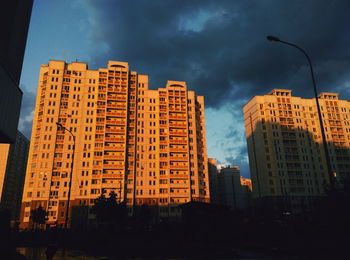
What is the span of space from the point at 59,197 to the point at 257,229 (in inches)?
2771

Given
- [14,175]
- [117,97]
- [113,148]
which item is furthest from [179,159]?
[14,175]

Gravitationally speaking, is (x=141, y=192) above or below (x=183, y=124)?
below

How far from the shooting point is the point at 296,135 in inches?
4503

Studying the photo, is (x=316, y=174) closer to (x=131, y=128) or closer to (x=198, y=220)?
(x=131, y=128)

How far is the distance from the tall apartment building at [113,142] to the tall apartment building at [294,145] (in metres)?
27.6

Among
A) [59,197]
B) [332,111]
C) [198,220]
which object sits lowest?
[198,220]

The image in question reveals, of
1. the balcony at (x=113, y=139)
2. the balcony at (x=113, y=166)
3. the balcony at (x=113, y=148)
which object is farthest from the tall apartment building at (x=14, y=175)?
the balcony at (x=113, y=166)

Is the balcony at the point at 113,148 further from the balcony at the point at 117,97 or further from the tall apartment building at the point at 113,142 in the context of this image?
the balcony at the point at 117,97

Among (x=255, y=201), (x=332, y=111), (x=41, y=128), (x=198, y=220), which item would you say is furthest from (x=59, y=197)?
(x=332, y=111)

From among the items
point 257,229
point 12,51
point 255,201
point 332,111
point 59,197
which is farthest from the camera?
point 332,111

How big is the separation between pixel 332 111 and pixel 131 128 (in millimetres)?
95315

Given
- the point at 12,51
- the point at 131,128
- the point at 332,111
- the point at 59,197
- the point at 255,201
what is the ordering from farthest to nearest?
the point at 332,111 < the point at 255,201 < the point at 131,128 < the point at 59,197 < the point at 12,51

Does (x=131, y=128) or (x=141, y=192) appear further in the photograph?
(x=131, y=128)

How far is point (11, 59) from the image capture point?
95.8 ft
